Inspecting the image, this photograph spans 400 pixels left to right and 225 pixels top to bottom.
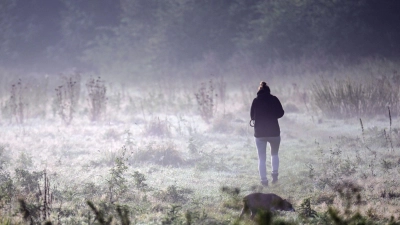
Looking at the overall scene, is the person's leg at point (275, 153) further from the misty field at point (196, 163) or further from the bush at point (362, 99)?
the bush at point (362, 99)

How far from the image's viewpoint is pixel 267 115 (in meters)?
9.16

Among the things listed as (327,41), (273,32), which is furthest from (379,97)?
(273,32)

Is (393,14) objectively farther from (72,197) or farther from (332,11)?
(72,197)

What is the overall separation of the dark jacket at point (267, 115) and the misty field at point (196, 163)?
1.00 meters

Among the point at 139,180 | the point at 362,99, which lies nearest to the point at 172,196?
the point at 139,180

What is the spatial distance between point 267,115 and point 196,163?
8.71ft

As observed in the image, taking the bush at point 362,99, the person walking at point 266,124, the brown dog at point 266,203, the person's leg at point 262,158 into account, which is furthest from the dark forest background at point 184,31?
the brown dog at point 266,203

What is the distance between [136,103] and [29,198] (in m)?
13.5

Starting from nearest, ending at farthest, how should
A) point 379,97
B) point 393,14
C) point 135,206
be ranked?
point 135,206, point 379,97, point 393,14

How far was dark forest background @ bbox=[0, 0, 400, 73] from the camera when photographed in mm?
30578

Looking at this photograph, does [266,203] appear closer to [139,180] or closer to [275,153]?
[139,180]

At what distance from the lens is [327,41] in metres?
31.3

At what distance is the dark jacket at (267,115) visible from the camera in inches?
360

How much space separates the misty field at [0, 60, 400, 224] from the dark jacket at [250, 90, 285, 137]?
997mm
